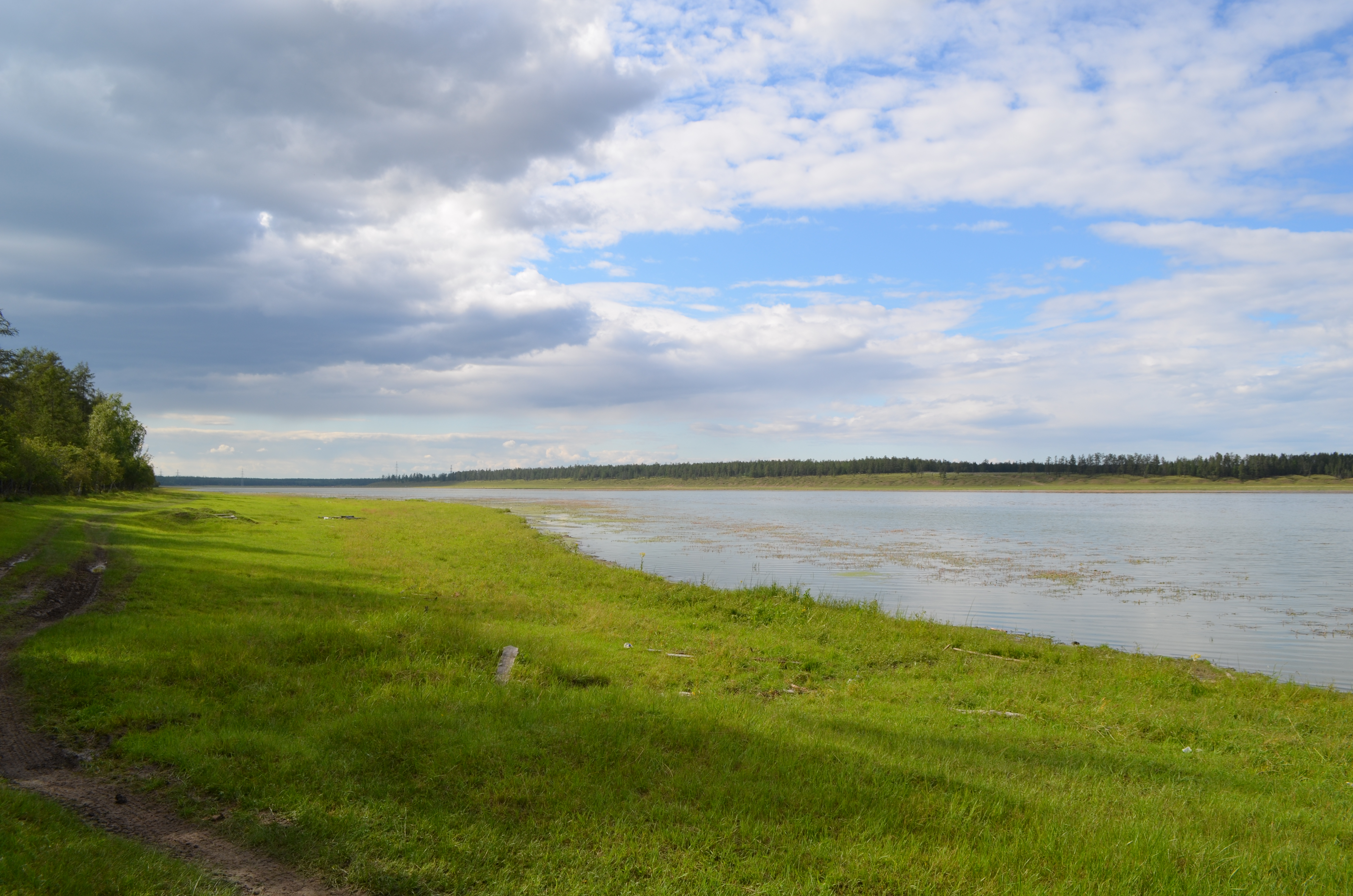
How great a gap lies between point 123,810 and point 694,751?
6.15 metres

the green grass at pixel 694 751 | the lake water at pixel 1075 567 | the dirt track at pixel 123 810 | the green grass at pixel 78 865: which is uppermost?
the green grass at pixel 78 865

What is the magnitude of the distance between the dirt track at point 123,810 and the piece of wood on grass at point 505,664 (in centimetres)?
523

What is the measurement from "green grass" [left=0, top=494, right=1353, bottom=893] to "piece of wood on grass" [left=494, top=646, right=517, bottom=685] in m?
0.19

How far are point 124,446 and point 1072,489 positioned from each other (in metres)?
200

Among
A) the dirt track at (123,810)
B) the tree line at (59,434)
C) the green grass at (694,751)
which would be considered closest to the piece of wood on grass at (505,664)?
the green grass at (694,751)

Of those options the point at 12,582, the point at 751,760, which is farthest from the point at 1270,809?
the point at 12,582

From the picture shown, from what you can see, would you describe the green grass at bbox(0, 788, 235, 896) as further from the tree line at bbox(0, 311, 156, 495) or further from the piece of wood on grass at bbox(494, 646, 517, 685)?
the tree line at bbox(0, 311, 156, 495)

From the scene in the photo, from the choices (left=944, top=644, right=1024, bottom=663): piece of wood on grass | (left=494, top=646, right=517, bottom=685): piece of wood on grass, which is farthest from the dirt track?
(left=944, top=644, right=1024, bottom=663): piece of wood on grass

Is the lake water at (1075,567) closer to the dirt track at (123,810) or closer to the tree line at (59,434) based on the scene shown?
the dirt track at (123,810)

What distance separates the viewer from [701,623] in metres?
21.2

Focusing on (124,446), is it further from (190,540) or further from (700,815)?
(700,815)

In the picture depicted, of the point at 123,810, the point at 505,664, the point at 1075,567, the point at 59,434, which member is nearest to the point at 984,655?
the point at 505,664

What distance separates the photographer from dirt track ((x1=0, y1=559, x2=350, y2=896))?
5977 millimetres

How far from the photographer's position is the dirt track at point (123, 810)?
5977 mm
